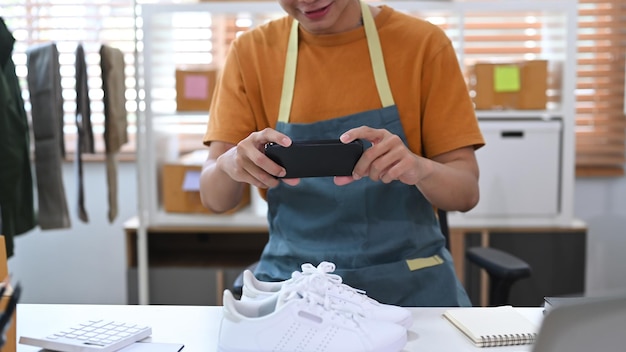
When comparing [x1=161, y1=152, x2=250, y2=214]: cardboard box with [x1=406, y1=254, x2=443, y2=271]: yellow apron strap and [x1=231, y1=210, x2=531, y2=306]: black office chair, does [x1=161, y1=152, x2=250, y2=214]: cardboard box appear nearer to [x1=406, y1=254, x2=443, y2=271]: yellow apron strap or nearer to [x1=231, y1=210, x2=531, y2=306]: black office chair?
[x1=231, y1=210, x2=531, y2=306]: black office chair

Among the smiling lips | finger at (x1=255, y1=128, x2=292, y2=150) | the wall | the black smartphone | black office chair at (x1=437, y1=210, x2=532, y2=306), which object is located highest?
the smiling lips

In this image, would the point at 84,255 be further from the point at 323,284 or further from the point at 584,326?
the point at 584,326

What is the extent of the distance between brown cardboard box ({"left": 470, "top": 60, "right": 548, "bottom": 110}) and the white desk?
1652 mm

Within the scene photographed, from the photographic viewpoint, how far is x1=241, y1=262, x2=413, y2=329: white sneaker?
925 mm

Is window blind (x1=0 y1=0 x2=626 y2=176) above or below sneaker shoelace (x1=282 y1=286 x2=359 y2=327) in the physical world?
above

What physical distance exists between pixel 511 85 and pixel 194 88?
1.23 metres

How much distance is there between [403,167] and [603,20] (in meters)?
2.40

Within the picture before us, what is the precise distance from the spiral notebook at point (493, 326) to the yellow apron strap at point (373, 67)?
0.51 m

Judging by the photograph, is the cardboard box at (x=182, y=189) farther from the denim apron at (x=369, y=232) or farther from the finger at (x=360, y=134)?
the finger at (x=360, y=134)

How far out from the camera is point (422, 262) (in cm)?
141

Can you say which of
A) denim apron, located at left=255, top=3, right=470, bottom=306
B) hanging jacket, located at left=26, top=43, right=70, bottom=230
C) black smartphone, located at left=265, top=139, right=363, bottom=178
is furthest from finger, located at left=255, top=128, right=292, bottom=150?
hanging jacket, located at left=26, top=43, right=70, bottom=230

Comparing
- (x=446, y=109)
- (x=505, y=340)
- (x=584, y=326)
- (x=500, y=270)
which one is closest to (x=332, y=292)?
(x=505, y=340)

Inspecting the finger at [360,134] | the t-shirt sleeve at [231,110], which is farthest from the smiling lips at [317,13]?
the finger at [360,134]

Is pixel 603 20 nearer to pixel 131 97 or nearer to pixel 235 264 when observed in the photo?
pixel 235 264
